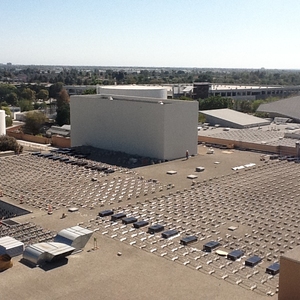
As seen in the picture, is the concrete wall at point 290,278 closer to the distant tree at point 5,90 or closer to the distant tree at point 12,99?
the distant tree at point 12,99

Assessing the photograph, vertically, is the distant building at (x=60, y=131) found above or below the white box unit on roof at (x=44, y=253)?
below

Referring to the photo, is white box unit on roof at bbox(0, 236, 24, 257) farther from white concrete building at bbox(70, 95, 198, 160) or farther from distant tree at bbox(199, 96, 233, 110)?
distant tree at bbox(199, 96, 233, 110)

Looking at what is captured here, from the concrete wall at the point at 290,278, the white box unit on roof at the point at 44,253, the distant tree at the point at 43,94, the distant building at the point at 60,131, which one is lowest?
the distant building at the point at 60,131

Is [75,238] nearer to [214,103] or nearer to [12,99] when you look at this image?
[214,103]

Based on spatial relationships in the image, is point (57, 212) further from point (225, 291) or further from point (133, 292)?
point (225, 291)

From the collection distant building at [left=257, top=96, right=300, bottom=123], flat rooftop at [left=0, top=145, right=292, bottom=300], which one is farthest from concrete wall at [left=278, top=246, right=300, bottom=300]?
distant building at [left=257, top=96, right=300, bottom=123]

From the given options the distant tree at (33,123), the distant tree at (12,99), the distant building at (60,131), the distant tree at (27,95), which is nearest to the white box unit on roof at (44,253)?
the distant building at (60,131)
